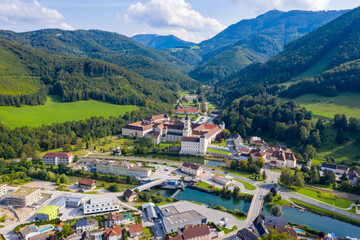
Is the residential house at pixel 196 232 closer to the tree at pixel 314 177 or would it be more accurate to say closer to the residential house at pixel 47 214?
the residential house at pixel 47 214

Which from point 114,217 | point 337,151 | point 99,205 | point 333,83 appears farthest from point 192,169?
point 333,83

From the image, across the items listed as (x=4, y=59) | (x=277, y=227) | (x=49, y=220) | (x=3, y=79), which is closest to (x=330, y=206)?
(x=277, y=227)

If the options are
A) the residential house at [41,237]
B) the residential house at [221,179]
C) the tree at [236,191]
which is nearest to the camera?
the residential house at [41,237]

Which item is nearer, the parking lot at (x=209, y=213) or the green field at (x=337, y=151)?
the parking lot at (x=209, y=213)

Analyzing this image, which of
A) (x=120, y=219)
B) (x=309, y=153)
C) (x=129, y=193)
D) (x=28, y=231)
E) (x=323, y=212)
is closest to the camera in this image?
(x=28, y=231)

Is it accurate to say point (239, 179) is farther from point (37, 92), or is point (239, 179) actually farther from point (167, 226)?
point (37, 92)

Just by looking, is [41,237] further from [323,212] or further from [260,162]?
[260,162]

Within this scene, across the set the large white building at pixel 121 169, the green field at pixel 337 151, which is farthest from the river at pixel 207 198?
the green field at pixel 337 151
